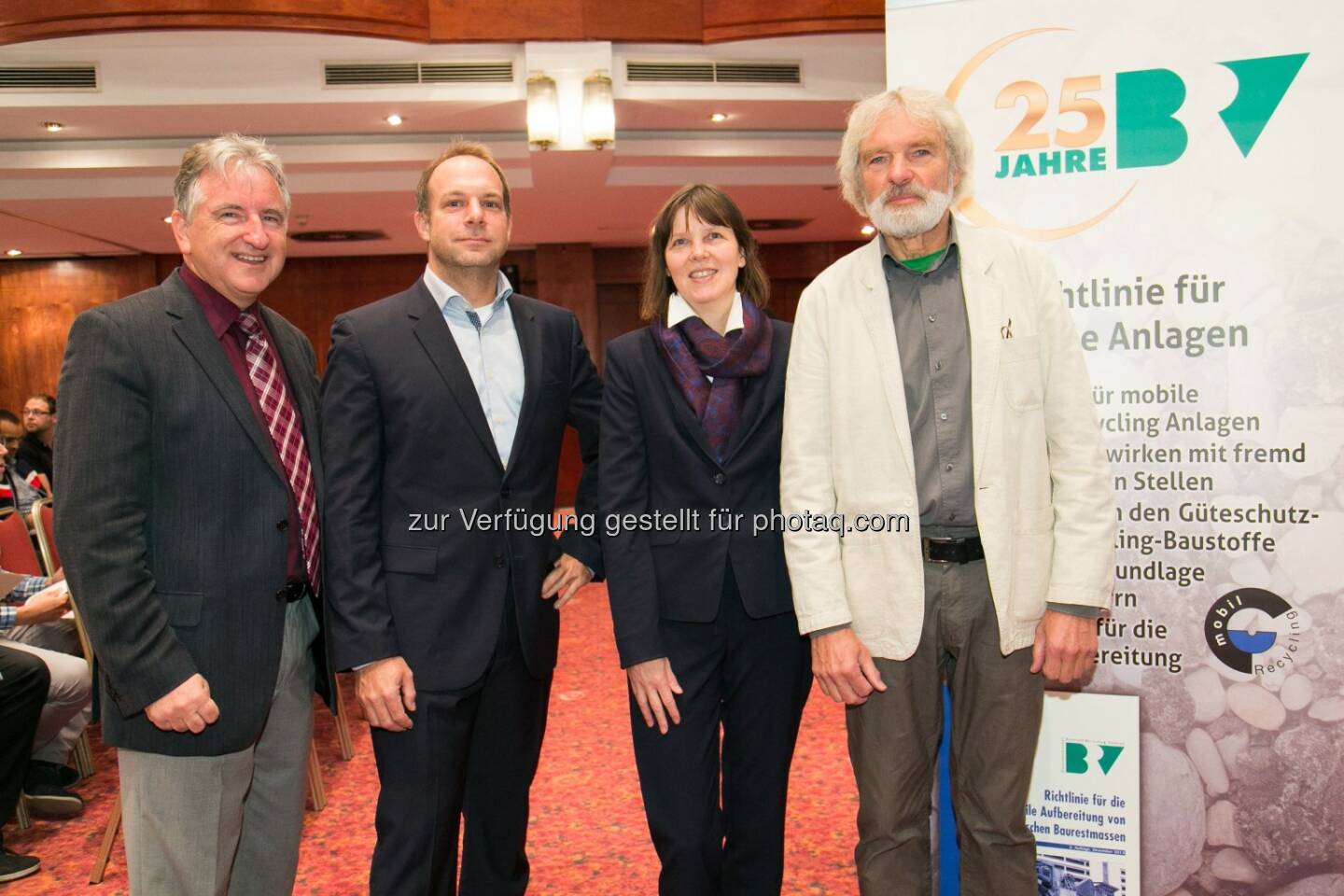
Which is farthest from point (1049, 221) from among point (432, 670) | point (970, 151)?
point (432, 670)

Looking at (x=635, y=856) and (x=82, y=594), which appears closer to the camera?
(x=82, y=594)

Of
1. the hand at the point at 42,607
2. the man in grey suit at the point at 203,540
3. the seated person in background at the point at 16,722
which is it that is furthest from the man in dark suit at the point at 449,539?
the hand at the point at 42,607

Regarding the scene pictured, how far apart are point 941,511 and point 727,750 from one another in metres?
0.73

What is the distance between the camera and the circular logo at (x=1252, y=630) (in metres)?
2.35

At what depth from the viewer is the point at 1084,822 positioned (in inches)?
96.9

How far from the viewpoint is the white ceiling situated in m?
5.75

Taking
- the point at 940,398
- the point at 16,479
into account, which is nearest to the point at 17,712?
the point at 16,479

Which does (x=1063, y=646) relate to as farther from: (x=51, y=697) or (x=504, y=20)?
(x=504, y=20)

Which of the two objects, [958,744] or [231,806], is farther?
[958,744]

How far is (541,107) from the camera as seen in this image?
18.6 ft

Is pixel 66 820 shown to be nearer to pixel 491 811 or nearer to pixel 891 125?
pixel 491 811

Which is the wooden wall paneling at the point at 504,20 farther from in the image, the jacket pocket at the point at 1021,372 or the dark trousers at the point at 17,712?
the jacket pocket at the point at 1021,372

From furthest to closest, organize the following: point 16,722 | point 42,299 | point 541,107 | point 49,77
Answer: point 42,299, point 49,77, point 541,107, point 16,722

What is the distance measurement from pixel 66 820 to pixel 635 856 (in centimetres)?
224
